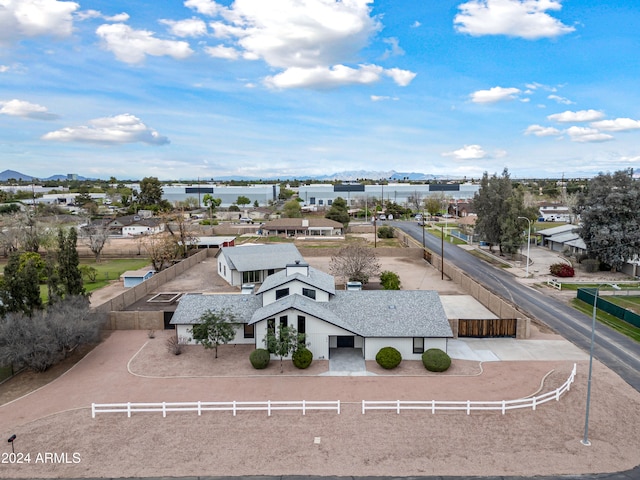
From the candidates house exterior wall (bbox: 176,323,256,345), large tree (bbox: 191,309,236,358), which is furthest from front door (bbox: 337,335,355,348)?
large tree (bbox: 191,309,236,358)

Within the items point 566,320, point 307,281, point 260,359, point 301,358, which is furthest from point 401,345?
point 566,320

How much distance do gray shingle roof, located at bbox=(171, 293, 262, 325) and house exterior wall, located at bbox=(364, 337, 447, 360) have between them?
9.07 meters

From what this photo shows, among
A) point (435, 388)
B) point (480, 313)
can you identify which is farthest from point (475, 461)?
point (480, 313)

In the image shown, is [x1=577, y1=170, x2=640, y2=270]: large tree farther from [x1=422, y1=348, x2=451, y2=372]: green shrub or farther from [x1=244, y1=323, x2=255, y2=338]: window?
[x1=244, y1=323, x2=255, y2=338]: window

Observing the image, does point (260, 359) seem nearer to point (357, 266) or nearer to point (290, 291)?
point (290, 291)

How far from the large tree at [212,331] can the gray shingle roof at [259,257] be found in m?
20.1

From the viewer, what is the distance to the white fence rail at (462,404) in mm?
21953

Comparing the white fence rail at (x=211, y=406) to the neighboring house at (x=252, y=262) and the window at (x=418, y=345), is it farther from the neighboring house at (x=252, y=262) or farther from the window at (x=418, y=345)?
the neighboring house at (x=252, y=262)

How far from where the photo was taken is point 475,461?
18.1 meters

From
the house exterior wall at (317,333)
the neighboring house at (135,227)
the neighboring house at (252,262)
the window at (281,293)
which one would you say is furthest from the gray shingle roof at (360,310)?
the neighboring house at (135,227)

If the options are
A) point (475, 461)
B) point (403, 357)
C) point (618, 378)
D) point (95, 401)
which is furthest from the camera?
point (403, 357)

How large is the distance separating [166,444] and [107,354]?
13.9 m

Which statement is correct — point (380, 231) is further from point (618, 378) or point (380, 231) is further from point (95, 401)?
point (95, 401)

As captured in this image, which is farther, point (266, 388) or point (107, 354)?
point (107, 354)
